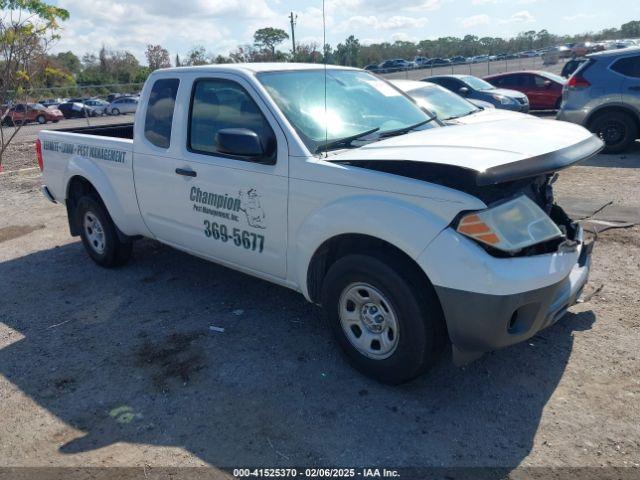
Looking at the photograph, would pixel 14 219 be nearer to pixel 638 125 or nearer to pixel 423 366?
pixel 423 366

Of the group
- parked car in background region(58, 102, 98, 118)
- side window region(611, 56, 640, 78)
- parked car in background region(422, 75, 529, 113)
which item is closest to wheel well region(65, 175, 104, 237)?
side window region(611, 56, 640, 78)

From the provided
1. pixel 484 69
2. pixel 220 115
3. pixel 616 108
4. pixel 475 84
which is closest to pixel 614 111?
pixel 616 108

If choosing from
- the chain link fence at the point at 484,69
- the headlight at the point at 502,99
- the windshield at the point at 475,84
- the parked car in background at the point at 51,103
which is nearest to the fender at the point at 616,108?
the headlight at the point at 502,99

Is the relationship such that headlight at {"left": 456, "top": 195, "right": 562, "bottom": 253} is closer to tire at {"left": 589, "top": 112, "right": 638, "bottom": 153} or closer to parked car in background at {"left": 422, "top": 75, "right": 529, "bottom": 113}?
tire at {"left": 589, "top": 112, "right": 638, "bottom": 153}

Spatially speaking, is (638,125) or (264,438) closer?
(264,438)

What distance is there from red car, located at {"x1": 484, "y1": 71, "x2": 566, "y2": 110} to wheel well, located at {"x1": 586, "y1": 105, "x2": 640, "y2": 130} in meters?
8.74

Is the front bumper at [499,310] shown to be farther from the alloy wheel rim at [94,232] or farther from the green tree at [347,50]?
the alloy wheel rim at [94,232]

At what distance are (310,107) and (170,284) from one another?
2450 millimetres

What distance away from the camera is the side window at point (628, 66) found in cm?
1024

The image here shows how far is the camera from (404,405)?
345cm

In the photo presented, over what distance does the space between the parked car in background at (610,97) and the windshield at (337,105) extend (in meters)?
7.09

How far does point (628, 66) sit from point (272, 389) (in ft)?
31.9

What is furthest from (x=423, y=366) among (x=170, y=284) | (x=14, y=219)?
(x=14, y=219)

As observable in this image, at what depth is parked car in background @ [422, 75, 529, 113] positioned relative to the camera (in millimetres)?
15139
